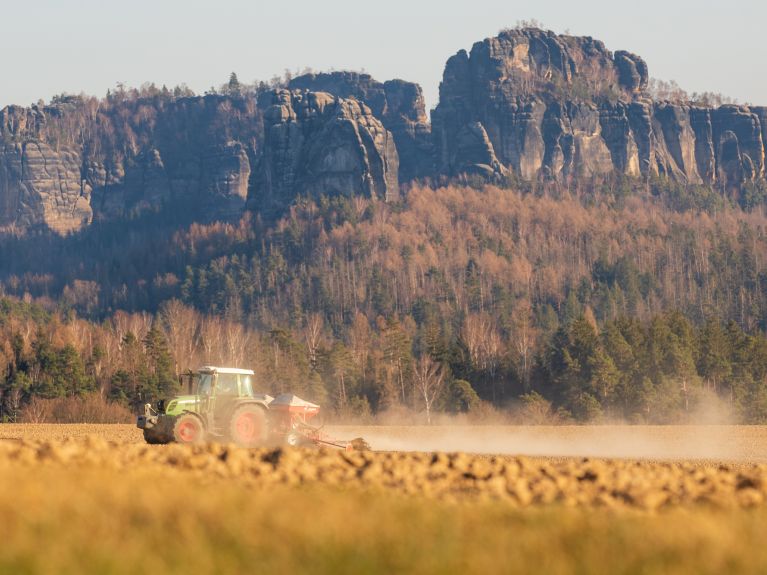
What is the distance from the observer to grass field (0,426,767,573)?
15.5 m

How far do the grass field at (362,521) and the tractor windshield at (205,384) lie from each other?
13731 millimetres

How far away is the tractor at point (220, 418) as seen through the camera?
35938mm

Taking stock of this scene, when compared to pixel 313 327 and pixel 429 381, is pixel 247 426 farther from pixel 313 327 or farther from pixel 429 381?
pixel 313 327

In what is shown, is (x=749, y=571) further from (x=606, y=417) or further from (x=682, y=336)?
(x=682, y=336)

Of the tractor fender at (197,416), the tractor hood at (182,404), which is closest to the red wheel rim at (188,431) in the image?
the tractor fender at (197,416)

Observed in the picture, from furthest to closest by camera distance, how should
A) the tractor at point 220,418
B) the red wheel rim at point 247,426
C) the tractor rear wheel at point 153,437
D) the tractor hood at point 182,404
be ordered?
the tractor hood at point 182,404
the red wheel rim at point 247,426
the tractor rear wheel at point 153,437
the tractor at point 220,418

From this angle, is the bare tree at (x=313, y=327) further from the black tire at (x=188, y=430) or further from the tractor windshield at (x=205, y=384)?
the black tire at (x=188, y=430)

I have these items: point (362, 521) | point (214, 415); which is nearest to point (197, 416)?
point (214, 415)

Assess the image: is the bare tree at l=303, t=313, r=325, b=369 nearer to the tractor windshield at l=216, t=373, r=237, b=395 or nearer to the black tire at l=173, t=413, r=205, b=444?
the tractor windshield at l=216, t=373, r=237, b=395

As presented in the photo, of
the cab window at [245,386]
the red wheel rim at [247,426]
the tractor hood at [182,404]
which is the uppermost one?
the cab window at [245,386]

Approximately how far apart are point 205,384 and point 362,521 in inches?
815

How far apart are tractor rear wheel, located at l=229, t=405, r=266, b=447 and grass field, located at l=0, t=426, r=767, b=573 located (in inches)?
511

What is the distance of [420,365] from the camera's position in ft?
319

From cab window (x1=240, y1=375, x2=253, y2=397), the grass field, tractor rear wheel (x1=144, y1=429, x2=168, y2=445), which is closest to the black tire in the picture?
tractor rear wheel (x1=144, y1=429, x2=168, y2=445)
